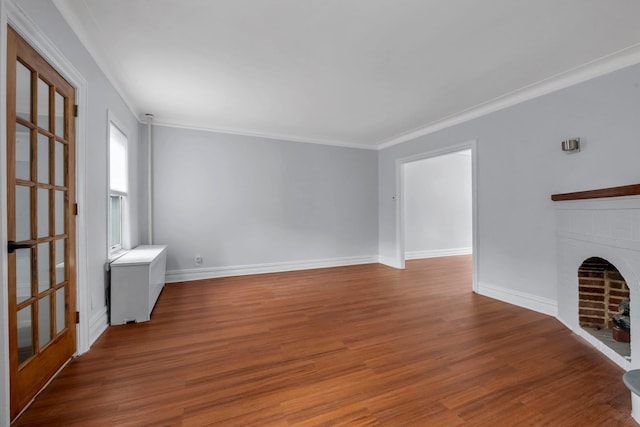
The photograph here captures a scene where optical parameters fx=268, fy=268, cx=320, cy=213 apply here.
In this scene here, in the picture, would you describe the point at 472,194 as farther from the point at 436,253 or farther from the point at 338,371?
the point at 436,253

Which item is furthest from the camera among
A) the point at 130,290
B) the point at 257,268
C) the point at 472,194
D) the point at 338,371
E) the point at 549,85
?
the point at 257,268

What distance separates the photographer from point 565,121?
9.24 feet

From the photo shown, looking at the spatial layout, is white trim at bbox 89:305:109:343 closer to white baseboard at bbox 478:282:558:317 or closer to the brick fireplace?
the brick fireplace

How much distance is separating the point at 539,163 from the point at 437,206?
11.6 ft

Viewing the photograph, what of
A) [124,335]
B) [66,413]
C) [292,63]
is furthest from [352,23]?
[124,335]

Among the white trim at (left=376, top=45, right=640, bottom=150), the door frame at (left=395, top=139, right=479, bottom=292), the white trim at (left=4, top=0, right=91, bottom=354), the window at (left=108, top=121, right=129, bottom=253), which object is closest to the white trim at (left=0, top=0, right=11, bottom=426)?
the white trim at (left=4, top=0, right=91, bottom=354)

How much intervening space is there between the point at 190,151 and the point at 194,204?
0.87 meters

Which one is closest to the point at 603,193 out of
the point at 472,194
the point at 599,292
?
the point at 599,292

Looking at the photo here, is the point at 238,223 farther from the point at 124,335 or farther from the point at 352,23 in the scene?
the point at 352,23

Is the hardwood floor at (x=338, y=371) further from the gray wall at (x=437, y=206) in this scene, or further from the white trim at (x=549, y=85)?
the gray wall at (x=437, y=206)

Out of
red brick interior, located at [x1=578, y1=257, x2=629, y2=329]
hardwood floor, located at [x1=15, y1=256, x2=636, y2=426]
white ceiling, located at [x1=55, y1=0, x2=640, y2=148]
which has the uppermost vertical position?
white ceiling, located at [x1=55, y1=0, x2=640, y2=148]

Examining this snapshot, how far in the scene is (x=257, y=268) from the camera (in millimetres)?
4852

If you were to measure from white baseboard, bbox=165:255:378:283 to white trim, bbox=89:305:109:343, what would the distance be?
5.38 feet

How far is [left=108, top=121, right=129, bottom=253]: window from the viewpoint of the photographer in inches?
127
